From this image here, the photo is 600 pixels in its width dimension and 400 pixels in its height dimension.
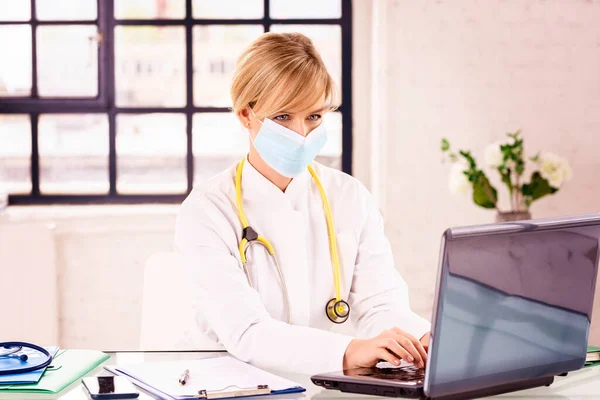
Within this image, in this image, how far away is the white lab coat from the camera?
1.71 m

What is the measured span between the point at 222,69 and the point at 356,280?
5.95 feet

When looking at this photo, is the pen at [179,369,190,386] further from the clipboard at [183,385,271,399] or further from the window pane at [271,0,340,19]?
the window pane at [271,0,340,19]

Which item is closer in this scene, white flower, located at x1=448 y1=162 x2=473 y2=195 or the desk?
the desk

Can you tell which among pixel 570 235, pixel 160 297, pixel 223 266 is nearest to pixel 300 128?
pixel 223 266

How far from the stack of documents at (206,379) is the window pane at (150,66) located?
6.98 feet

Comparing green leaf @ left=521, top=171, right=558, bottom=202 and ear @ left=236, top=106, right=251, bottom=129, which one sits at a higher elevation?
ear @ left=236, top=106, right=251, bottom=129

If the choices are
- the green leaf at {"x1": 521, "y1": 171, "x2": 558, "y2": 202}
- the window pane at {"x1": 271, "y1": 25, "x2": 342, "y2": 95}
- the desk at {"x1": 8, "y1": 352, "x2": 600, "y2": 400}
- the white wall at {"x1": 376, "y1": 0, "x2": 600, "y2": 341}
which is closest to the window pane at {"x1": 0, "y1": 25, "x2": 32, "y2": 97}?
the window pane at {"x1": 271, "y1": 25, "x2": 342, "y2": 95}

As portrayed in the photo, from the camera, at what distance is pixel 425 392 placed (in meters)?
1.21

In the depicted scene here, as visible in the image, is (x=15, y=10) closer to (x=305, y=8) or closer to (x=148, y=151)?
(x=148, y=151)

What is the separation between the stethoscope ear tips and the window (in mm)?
1710

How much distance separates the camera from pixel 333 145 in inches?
141

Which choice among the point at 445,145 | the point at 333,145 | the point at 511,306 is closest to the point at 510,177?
the point at 445,145

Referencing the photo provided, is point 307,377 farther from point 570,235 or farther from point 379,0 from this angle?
point 379,0

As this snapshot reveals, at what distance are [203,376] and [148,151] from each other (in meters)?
2.24
